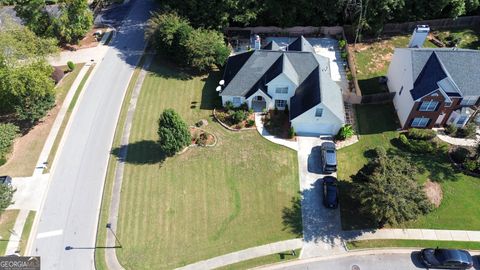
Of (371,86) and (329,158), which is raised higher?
(371,86)

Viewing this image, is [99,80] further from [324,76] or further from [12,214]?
[324,76]

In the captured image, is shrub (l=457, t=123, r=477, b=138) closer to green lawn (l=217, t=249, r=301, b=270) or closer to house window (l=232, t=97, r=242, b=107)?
green lawn (l=217, t=249, r=301, b=270)

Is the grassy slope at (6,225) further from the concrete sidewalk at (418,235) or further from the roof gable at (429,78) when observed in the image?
the roof gable at (429,78)

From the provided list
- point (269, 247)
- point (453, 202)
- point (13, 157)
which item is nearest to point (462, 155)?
point (453, 202)

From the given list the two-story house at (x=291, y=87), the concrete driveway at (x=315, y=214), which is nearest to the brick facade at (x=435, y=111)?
the two-story house at (x=291, y=87)

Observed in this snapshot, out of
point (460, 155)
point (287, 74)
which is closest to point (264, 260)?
point (287, 74)

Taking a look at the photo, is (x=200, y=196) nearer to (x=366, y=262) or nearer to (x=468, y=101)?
(x=366, y=262)

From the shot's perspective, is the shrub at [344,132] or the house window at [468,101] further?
the shrub at [344,132]
